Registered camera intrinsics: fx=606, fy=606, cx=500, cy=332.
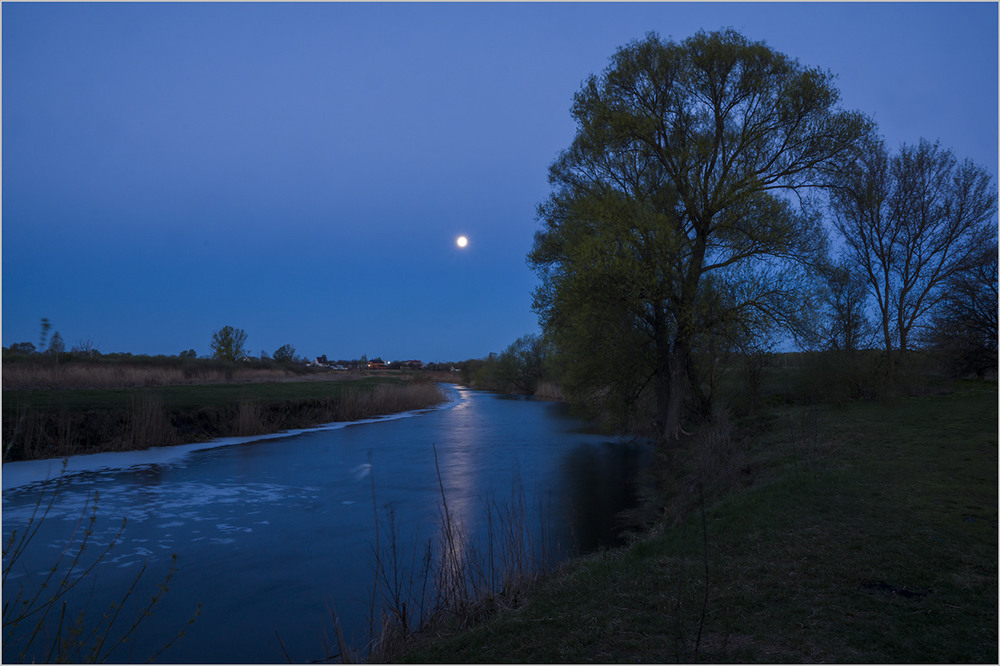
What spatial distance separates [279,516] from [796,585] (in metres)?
9.27

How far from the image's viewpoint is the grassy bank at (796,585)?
3.88 metres

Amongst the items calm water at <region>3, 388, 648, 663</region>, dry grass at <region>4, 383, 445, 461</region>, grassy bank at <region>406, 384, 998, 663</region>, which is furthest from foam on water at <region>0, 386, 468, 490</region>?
grassy bank at <region>406, 384, 998, 663</region>

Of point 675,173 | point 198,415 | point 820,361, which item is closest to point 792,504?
point 675,173

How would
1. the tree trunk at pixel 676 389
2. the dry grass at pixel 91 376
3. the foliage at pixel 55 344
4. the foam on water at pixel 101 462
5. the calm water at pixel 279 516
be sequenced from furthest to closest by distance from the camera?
the dry grass at pixel 91 376
the tree trunk at pixel 676 389
the foam on water at pixel 101 462
the calm water at pixel 279 516
the foliage at pixel 55 344

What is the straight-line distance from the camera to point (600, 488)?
1378 centimetres

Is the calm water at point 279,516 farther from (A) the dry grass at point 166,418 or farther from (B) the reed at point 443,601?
(A) the dry grass at point 166,418

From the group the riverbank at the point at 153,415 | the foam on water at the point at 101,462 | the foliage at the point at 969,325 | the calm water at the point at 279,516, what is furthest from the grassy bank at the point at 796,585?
the foliage at the point at 969,325

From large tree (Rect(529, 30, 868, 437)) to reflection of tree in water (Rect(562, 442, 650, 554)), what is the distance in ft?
6.55

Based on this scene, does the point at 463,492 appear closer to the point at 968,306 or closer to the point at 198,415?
the point at 198,415

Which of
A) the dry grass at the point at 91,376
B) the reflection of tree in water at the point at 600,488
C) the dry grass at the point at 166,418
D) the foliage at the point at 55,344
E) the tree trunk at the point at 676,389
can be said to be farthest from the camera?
the dry grass at the point at 91,376

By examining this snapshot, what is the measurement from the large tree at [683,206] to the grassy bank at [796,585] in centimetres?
680

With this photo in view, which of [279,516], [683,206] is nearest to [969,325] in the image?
[683,206]

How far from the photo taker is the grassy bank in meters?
3.88

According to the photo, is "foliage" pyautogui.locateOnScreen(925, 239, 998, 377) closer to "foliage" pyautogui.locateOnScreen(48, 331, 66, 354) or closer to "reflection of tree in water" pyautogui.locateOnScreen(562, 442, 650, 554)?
"reflection of tree in water" pyautogui.locateOnScreen(562, 442, 650, 554)
